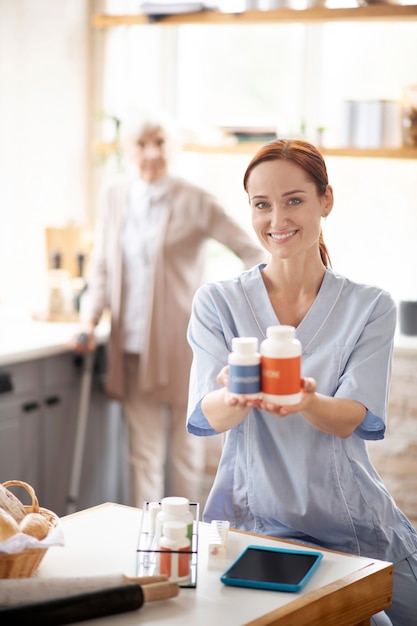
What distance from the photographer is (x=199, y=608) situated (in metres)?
1.42

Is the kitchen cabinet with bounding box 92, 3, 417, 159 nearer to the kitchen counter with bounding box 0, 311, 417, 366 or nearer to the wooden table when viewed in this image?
the kitchen counter with bounding box 0, 311, 417, 366

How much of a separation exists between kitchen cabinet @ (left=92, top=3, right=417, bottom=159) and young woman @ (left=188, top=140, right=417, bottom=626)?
5.96ft

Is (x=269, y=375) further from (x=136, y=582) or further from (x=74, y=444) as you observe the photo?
(x=74, y=444)

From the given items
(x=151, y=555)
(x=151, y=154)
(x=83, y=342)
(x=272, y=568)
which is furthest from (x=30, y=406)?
(x=272, y=568)

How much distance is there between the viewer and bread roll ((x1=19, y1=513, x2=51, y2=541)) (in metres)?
1.48

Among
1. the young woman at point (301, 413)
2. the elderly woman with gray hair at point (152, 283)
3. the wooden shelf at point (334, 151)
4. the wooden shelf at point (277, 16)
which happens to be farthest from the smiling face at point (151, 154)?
the young woman at point (301, 413)

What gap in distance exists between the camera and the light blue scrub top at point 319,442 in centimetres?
183

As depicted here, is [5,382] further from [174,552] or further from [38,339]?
[174,552]

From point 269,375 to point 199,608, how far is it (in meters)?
0.37

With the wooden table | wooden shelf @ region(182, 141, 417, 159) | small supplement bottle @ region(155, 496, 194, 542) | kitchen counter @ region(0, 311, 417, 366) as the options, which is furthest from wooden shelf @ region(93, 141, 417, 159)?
small supplement bottle @ region(155, 496, 194, 542)

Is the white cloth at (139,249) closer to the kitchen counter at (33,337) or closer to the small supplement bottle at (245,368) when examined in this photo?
the kitchen counter at (33,337)

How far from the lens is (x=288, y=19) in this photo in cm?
370

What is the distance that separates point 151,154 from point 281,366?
6.97ft

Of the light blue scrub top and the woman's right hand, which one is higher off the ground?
the light blue scrub top
